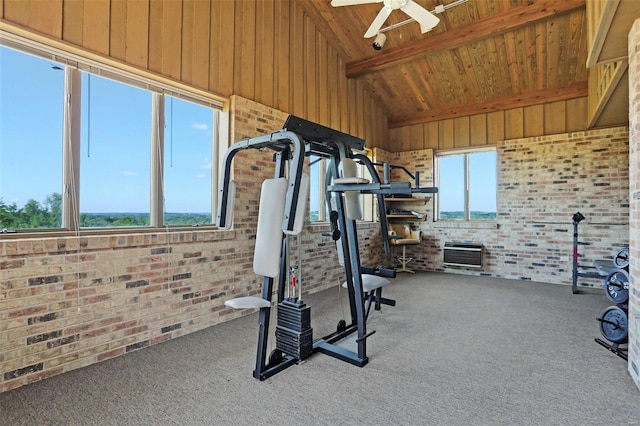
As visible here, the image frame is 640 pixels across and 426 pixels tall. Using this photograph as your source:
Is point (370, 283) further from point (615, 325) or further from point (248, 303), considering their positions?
point (615, 325)

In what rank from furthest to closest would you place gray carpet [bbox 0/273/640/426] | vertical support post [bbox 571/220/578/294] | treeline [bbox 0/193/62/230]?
vertical support post [bbox 571/220/578/294], treeline [bbox 0/193/62/230], gray carpet [bbox 0/273/640/426]

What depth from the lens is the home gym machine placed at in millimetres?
2533

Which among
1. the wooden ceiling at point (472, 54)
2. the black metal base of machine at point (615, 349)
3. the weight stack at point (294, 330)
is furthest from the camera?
the wooden ceiling at point (472, 54)

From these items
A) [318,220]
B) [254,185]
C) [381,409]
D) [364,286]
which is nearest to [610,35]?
[364,286]

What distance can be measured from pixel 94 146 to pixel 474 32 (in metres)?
5.33

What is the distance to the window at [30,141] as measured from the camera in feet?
8.46

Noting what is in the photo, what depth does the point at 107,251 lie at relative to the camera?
293 centimetres

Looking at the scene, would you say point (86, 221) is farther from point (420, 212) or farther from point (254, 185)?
point (420, 212)

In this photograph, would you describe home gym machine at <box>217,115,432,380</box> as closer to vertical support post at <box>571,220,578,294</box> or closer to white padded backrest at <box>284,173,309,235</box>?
white padded backrest at <box>284,173,309,235</box>

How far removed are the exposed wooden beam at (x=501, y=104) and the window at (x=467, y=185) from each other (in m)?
0.85

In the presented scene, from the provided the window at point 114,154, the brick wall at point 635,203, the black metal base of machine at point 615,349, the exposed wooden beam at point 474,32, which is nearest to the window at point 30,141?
the window at point 114,154

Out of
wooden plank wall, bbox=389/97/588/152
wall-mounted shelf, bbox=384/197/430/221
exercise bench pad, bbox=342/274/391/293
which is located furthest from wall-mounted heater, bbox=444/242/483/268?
exercise bench pad, bbox=342/274/391/293

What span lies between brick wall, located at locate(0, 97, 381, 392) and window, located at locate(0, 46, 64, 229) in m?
0.31

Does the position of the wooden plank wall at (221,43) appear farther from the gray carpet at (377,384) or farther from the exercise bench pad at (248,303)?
the gray carpet at (377,384)
